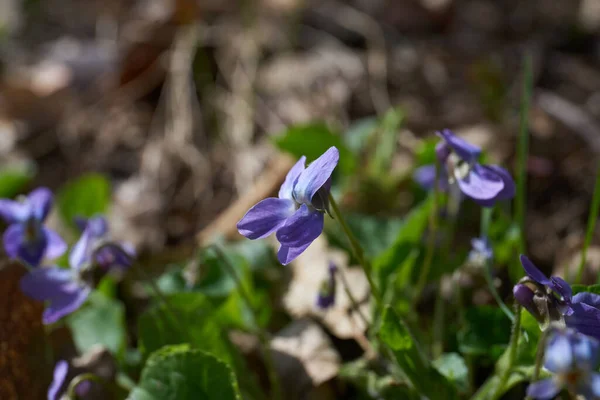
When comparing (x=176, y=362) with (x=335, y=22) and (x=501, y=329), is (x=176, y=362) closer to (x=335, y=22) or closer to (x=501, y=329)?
(x=501, y=329)

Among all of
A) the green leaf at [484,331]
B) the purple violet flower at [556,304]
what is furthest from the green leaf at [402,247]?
the purple violet flower at [556,304]

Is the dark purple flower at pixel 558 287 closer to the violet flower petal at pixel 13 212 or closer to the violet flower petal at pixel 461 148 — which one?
the violet flower petal at pixel 461 148

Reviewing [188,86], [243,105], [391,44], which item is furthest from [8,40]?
[391,44]

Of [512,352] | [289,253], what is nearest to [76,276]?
[289,253]

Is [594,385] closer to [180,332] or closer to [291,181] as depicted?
[291,181]

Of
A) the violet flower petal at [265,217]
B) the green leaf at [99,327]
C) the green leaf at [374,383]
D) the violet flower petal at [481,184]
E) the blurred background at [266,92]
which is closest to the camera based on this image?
the violet flower petal at [265,217]

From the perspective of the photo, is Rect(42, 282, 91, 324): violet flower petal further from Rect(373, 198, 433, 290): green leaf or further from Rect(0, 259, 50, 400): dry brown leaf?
Rect(373, 198, 433, 290): green leaf

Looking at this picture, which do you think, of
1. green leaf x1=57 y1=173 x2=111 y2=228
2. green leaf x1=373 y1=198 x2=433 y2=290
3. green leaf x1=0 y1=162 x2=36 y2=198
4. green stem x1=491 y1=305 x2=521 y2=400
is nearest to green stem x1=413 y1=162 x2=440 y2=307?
green leaf x1=373 y1=198 x2=433 y2=290
